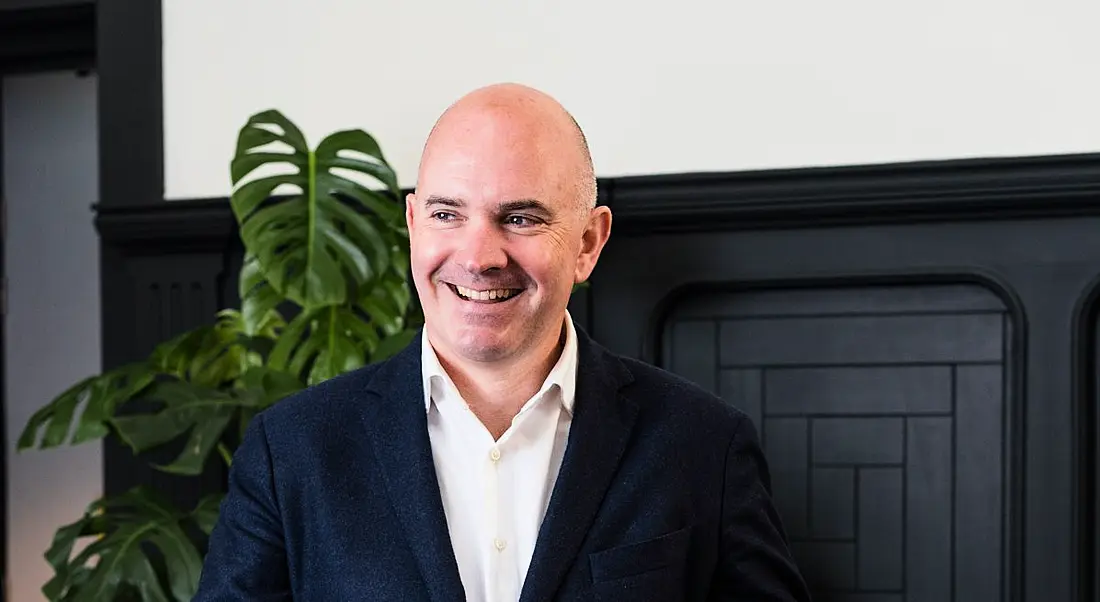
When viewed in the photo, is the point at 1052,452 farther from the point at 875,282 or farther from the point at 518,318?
the point at 518,318

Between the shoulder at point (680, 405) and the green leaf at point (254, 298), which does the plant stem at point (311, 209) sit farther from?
the shoulder at point (680, 405)

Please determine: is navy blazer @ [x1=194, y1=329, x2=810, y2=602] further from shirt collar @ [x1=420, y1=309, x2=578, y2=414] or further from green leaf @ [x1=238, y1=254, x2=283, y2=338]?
green leaf @ [x1=238, y1=254, x2=283, y2=338]

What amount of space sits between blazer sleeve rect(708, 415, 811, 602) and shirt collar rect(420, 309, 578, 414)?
0.75ft

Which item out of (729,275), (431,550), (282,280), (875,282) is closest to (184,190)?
(282,280)

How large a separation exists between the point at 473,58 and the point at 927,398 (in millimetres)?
1242

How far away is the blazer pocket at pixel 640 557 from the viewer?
1542mm

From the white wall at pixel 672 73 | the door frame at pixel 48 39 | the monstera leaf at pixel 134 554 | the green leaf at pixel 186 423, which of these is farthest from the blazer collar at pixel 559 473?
the door frame at pixel 48 39

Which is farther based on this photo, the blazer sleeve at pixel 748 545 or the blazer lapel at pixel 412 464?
the blazer sleeve at pixel 748 545

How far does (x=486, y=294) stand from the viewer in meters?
1.50

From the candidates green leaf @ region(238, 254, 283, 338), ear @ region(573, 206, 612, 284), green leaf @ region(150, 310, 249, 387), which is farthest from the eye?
green leaf @ region(150, 310, 249, 387)

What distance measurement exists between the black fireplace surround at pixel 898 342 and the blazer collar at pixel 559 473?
1.08 meters

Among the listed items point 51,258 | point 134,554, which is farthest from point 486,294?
point 51,258

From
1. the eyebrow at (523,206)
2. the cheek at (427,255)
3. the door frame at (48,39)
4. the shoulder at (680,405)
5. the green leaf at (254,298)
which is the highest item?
the door frame at (48,39)

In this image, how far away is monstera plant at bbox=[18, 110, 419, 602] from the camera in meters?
2.40
